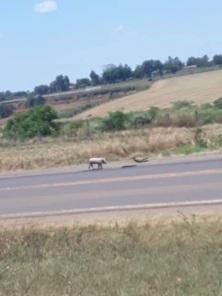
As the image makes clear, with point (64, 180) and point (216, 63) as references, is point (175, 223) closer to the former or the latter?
point (64, 180)

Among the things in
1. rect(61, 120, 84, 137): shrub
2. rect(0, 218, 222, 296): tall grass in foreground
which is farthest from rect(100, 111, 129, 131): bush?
rect(0, 218, 222, 296): tall grass in foreground

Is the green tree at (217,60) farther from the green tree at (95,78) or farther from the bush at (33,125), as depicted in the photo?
the bush at (33,125)

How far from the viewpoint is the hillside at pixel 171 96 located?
77.9m

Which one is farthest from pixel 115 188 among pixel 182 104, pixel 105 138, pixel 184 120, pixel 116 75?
pixel 116 75

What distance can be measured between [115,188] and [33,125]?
32668mm

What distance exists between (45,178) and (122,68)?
119m

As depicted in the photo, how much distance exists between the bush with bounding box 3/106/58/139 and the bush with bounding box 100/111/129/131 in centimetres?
340

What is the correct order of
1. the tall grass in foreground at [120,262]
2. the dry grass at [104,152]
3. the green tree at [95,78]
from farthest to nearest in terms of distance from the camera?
1. the green tree at [95,78]
2. the dry grass at [104,152]
3. the tall grass in foreground at [120,262]

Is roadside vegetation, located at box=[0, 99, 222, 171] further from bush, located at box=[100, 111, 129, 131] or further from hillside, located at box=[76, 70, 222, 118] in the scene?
hillside, located at box=[76, 70, 222, 118]

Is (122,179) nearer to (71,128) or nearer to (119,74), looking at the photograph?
(71,128)

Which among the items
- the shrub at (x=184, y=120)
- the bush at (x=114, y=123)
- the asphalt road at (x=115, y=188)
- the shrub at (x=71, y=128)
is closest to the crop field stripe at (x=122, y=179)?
the asphalt road at (x=115, y=188)

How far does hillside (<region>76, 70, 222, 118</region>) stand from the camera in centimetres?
7794

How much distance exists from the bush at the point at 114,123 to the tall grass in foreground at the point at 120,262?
115 feet

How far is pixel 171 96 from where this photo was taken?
85750 mm
